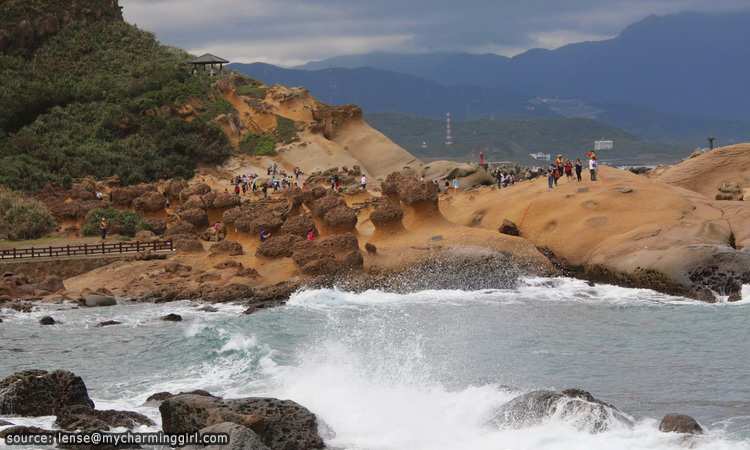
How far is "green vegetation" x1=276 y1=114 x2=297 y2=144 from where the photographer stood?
201ft

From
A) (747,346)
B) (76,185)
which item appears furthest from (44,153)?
(747,346)

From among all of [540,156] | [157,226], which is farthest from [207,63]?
[540,156]

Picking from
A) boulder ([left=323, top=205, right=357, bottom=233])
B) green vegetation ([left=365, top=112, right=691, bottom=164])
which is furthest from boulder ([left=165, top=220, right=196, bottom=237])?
green vegetation ([left=365, top=112, right=691, bottom=164])

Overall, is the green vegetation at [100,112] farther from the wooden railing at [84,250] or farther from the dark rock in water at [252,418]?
the dark rock in water at [252,418]

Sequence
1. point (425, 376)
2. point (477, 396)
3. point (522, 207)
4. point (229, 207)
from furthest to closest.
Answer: point (229, 207) < point (522, 207) < point (425, 376) < point (477, 396)

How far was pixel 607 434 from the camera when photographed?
14961 mm

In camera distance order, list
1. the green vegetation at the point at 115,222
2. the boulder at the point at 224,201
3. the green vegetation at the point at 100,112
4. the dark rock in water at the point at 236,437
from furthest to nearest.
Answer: the green vegetation at the point at 100,112
the boulder at the point at 224,201
the green vegetation at the point at 115,222
the dark rock in water at the point at 236,437

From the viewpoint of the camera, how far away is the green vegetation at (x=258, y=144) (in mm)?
60438

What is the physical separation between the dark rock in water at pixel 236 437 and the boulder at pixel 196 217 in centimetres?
2445

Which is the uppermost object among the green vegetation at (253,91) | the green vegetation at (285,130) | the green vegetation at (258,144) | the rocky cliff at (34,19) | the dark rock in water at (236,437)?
the rocky cliff at (34,19)

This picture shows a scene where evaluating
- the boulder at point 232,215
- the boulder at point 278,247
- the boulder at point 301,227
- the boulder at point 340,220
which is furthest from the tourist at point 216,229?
the boulder at point 340,220

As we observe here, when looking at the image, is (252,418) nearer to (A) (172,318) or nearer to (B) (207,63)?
(A) (172,318)

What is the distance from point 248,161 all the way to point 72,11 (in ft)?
67.9

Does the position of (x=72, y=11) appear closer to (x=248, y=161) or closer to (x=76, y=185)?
(x=248, y=161)
